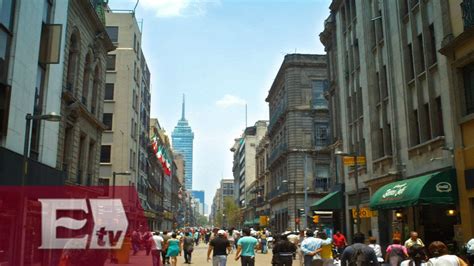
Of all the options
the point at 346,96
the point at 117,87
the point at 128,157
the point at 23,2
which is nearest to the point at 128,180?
the point at 128,157

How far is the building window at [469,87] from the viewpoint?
1673 cm

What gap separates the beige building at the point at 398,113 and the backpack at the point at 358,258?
7176 millimetres

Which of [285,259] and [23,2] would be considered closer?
[285,259]

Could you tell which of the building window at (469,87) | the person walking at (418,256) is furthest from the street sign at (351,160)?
the person walking at (418,256)

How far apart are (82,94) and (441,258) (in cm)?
2628

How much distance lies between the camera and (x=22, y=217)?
16031 millimetres

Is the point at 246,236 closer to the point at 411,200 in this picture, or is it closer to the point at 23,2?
the point at 411,200

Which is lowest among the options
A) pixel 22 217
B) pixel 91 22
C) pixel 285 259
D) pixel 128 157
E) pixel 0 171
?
pixel 285 259

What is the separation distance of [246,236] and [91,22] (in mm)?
20923

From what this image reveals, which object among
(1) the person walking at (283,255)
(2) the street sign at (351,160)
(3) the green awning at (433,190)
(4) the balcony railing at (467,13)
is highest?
(4) the balcony railing at (467,13)

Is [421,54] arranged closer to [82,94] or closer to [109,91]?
[82,94]

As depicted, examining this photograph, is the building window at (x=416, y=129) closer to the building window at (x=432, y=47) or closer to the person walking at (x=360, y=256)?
the building window at (x=432, y=47)

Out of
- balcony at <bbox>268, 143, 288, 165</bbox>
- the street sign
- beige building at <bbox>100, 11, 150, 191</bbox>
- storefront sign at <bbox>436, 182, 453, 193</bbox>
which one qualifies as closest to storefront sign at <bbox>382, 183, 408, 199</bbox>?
storefront sign at <bbox>436, 182, 453, 193</bbox>

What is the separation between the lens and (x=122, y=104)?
49.6m
